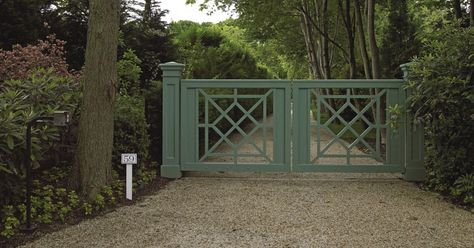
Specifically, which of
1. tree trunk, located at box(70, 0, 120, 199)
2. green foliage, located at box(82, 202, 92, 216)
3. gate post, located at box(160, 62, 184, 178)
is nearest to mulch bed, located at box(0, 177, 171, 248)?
green foliage, located at box(82, 202, 92, 216)

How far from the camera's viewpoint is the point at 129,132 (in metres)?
7.30

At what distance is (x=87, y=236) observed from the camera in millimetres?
4730

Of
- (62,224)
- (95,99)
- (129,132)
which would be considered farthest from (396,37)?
Result: (62,224)

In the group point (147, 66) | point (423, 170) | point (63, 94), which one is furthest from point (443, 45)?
point (147, 66)

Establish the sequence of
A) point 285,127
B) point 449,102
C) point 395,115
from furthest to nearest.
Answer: point 285,127
point 395,115
point 449,102

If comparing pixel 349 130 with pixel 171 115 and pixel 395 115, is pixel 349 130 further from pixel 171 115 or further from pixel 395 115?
pixel 171 115

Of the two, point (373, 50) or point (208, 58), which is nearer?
point (373, 50)

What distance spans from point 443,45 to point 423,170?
189 cm

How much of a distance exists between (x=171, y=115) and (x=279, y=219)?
10.0 feet

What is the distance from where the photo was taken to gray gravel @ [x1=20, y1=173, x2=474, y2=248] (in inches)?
182

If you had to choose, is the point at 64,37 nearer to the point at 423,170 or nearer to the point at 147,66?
the point at 147,66

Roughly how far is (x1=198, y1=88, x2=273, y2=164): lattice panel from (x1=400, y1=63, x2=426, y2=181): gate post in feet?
6.52

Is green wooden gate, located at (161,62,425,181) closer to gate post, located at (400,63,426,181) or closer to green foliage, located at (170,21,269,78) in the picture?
gate post, located at (400,63,426,181)

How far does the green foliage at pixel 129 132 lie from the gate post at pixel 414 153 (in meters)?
3.78
